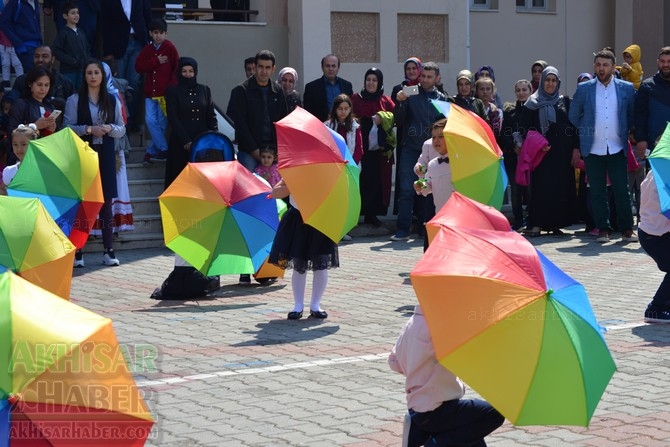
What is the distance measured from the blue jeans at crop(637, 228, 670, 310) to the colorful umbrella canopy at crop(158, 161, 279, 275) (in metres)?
3.40

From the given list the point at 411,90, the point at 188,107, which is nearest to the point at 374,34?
the point at 411,90

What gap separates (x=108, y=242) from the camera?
13914mm

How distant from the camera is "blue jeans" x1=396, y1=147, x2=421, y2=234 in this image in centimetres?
1595

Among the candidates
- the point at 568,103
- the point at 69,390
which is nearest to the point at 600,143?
the point at 568,103

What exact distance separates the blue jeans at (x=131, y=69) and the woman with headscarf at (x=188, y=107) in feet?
5.54

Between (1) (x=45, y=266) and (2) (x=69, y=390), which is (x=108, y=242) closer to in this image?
(1) (x=45, y=266)

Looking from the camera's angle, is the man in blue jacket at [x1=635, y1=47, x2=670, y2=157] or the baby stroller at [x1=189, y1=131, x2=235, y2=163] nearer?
the baby stroller at [x1=189, y1=131, x2=235, y2=163]

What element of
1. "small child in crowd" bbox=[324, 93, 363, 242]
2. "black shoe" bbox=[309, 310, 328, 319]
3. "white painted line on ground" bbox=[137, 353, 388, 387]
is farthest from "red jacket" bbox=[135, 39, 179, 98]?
"white painted line on ground" bbox=[137, 353, 388, 387]

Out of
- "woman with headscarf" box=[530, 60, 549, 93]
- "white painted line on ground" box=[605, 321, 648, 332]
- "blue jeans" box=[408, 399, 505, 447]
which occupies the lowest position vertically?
"white painted line on ground" box=[605, 321, 648, 332]

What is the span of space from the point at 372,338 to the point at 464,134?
2163mm

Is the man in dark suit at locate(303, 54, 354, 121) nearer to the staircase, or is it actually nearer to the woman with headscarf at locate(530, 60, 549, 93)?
the staircase

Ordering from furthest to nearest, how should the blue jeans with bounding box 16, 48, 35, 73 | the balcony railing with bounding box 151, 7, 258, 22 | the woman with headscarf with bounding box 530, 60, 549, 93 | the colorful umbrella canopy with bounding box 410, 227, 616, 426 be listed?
the balcony railing with bounding box 151, 7, 258, 22 → the woman with headscarf with bounding box 530, 60, 549, 93 → the blue jeans with bounding box 16, 48, 35, 73 → the colorful umbrella canopy with bounding box 410, 227, 616, 426

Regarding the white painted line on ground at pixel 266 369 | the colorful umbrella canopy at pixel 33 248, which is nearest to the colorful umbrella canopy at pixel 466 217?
the colorful umbrella canopy at pixel 33 248

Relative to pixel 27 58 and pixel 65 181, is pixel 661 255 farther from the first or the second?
pixel 27 58
